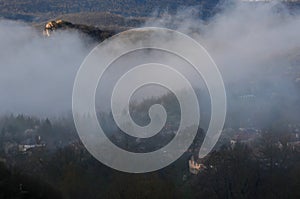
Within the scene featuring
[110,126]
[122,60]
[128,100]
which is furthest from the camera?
[122,60]

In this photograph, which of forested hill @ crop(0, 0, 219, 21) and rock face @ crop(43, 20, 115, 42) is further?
forested hill @ crop(0, 0, 219, 21)

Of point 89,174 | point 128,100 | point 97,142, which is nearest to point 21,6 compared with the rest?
point 128,100

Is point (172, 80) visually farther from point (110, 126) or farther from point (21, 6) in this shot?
point (21, 6)

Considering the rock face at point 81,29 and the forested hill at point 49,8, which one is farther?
the forested hill at point 49,8

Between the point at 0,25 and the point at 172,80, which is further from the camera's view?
the point at 0,25

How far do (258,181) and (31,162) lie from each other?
13.6m

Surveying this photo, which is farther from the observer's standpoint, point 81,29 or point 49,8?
point 49,8

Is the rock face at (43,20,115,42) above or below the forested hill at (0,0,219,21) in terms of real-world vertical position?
below

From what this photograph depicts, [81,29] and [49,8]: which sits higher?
[49,8]

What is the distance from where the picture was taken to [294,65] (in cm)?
11675

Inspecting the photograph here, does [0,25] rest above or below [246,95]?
above

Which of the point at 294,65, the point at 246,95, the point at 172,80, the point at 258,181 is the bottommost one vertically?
the point at 258,181

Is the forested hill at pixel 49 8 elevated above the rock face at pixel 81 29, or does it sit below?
above

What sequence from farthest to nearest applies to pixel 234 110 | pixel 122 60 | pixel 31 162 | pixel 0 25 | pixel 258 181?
pixel 0 25, pixel 122 60, pixel 234 110, pixel 31 162, pixel 258 181
